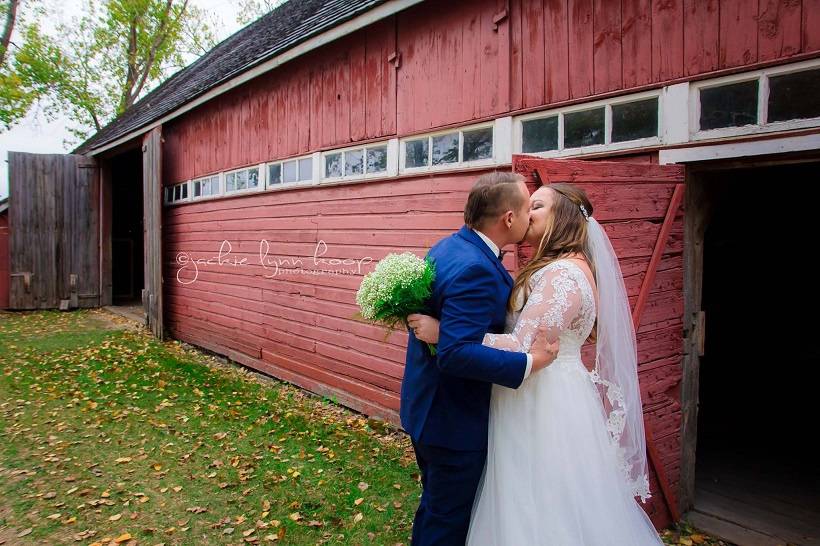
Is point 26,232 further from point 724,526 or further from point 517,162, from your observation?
point 724,526

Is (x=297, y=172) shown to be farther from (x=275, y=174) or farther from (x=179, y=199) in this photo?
(x=179, y=199)

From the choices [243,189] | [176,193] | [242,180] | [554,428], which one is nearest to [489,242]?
[554,428]

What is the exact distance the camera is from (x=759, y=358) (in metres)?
10.1

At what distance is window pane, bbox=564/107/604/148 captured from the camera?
4.51 m

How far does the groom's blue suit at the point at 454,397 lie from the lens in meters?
2.38

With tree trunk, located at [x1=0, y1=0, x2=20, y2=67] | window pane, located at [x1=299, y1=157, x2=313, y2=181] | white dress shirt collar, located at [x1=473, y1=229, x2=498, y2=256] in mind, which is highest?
tree trunk, located at [x1=0, y1=0, x2=20, y2=67]

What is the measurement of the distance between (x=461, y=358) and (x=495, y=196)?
77 centimetres

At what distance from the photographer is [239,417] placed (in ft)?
22.5

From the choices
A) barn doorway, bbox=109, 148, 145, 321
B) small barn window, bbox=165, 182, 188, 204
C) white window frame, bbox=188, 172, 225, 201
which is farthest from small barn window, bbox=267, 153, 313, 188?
barn doorway, bbox=109, 148, 145, 321

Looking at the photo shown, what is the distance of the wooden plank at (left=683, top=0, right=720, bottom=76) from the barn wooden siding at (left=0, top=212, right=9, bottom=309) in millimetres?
17686

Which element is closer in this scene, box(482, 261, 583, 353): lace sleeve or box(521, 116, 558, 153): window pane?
box(482, 261, 583, 353): lace sleeve

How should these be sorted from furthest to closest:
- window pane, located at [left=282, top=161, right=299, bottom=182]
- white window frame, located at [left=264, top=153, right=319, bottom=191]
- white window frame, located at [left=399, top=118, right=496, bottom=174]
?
1. window pane, located at [left=282, top=161, right=299, bottom=182]
2. white window frame, located at [left=264, top=153, right=319, bottom=191]
3. white window frame, located at [left=399, top=118, right=496, bottom=174]

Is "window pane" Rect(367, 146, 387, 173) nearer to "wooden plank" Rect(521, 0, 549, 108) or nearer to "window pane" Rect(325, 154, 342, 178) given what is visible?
"window pane" Rect(325, 154, 342, 178)

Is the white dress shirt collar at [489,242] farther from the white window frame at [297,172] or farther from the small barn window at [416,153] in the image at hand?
the white window frame at [297,172]
